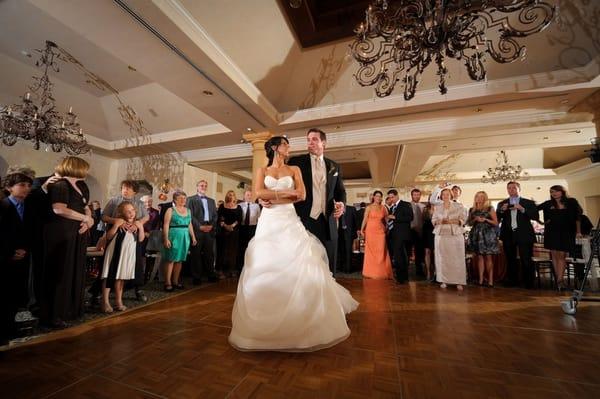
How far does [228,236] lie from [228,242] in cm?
11

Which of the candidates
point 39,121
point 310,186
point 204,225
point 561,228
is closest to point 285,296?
point 310,186

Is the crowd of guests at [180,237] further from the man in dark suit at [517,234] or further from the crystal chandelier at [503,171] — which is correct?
the crystal chandelier at [503,171]

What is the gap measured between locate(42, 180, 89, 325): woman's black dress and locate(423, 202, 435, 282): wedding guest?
16.2 ft

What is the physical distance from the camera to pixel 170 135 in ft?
24.6

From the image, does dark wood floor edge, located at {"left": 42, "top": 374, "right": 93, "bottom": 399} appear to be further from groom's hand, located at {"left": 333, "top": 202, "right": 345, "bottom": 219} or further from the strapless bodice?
groom's hand, located at {"left": 333, "top": 202, "right": 345, "bottom": 219}

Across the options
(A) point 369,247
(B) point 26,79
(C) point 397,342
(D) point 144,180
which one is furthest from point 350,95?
(D) point 144,180

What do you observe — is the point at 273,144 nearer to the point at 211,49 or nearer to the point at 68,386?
the point at 68,386

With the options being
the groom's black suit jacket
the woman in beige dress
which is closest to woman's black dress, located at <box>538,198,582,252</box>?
the woman in beige dress

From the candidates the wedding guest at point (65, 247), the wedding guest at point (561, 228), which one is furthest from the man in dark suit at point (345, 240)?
the wedding guest at point (65, 247)

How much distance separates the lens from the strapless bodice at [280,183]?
188cm

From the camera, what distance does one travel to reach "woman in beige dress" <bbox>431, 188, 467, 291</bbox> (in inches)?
149

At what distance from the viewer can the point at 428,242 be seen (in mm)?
4793

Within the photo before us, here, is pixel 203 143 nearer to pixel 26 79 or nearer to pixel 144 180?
pixel 144 180

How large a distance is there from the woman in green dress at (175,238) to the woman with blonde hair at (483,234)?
451 centimetres
